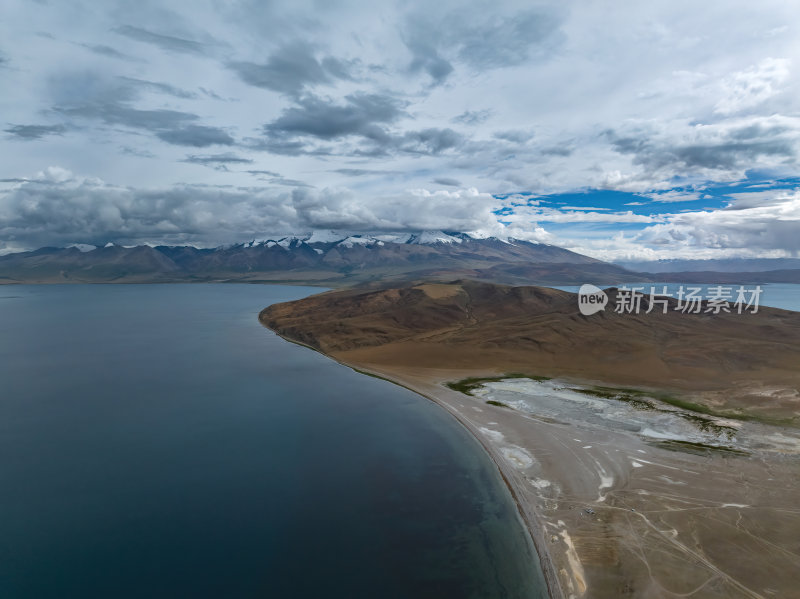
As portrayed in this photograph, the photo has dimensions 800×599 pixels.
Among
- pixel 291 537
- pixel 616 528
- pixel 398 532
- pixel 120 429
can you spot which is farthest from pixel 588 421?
pixel 120 429

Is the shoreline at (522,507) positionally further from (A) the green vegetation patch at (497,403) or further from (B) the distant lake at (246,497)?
(A) the green vegetation patch at (497,403)

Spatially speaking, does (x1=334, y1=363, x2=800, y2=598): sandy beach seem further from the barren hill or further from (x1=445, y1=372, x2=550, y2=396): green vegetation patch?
the barren hill

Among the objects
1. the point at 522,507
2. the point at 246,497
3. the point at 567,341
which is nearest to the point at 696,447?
the point at 522,507

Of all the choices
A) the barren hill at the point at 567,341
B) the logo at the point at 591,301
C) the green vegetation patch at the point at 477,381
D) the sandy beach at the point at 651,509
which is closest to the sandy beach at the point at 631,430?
the sandy beach at the point at 651,509

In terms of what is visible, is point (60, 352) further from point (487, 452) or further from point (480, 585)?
point (480, 585)

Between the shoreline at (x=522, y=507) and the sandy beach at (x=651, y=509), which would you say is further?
the shoreline at (x=522, y=507)

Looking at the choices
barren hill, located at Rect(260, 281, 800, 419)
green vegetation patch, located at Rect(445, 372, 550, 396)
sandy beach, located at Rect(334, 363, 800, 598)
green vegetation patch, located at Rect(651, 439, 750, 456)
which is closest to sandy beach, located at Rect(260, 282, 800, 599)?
sandy beach, located at Rect(334, 363, 800, 598)
